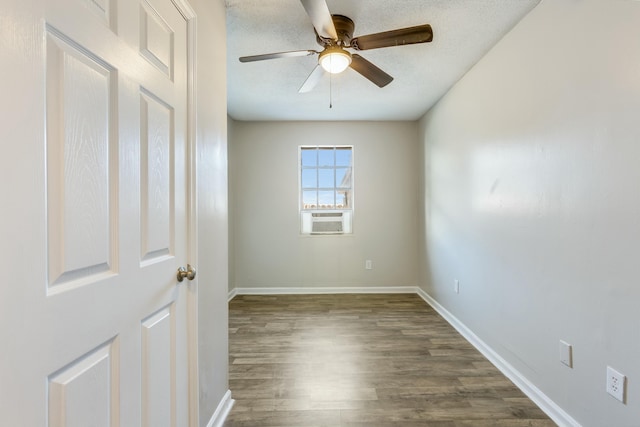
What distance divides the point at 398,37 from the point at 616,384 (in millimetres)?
2032

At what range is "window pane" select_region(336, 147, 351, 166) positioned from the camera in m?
→ 4.38

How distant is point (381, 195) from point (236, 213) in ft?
6.81

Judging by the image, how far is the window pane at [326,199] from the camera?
4.40 meters

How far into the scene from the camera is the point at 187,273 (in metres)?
1.29

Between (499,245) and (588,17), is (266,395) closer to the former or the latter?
(499,245)

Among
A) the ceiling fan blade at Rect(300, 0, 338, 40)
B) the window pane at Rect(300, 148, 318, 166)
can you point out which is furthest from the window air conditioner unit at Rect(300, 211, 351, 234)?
the ceiling fan blade at Rect(300, 0, 338, 40)

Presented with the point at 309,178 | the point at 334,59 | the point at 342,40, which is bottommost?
the point at 309,178

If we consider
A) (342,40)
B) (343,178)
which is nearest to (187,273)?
(342,40)

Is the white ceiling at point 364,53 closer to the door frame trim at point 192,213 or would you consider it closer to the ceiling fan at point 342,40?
the ceiling fan at point 342,40

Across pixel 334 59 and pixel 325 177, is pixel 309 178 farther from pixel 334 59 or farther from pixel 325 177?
pixel 334 59

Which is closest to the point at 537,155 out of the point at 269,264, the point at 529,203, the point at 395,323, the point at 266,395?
the point at 529,203

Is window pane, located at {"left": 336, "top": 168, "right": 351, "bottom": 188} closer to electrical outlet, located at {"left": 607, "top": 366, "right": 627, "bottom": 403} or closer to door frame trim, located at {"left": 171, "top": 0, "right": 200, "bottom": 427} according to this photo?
door frame trim, located at {"left": 171, "top": 0, "right": 200, "bottom": 427}

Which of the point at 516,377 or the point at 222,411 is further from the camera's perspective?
the point at 516,377

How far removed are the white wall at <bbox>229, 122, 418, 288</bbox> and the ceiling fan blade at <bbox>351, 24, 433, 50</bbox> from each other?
2449 mm
